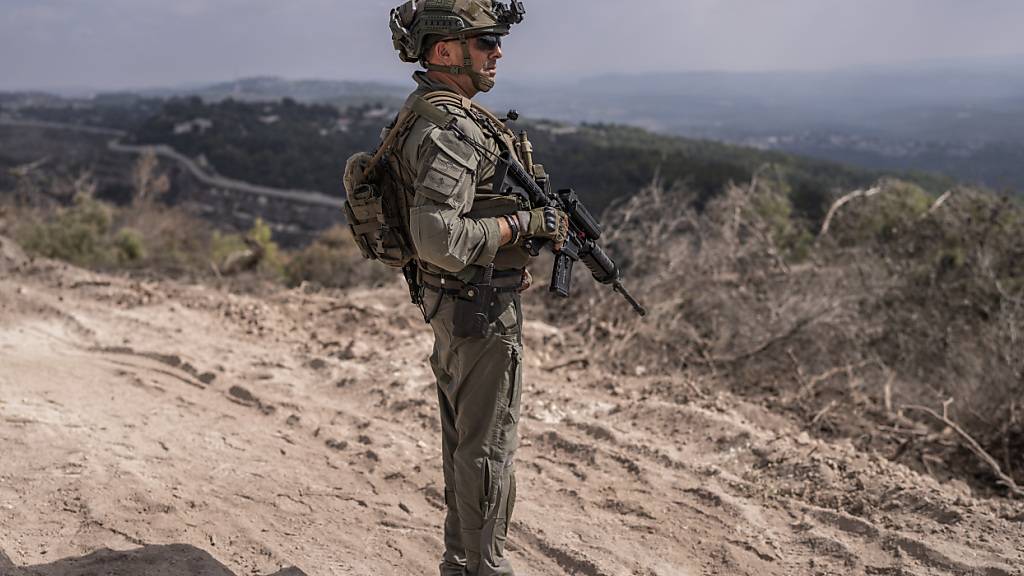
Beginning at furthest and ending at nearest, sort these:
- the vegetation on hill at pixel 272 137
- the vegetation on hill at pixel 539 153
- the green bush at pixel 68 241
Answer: the vegetation on hill at pixel 272 137 → the vegetation on hill at pixel 539 153 → the green bush at pixel 68 241

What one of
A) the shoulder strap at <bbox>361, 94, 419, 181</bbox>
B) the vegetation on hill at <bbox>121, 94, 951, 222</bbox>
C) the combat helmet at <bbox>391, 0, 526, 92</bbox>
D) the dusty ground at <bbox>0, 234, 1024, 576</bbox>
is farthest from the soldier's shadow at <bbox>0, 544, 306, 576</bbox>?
the vegetation on hill at <bbox>121, 94, 951, 222</bbox>

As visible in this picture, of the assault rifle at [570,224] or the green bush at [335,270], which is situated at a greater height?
the assault rifle at [570,224]

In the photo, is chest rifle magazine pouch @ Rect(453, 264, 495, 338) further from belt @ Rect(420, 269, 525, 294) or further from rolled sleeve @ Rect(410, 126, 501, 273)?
rolled sleeve @ Rect(410, 126, 501, 273)

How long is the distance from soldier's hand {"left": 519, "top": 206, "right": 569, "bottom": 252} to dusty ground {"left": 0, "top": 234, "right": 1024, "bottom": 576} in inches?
66.1

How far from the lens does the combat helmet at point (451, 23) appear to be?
2.67m

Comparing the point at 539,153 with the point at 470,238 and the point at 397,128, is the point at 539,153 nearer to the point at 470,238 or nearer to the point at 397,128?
the point at 397,128

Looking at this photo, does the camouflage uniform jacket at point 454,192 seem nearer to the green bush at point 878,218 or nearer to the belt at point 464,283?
the belt at point 464,283

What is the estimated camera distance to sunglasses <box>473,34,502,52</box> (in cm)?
274

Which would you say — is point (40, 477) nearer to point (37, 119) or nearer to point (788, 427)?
point (788, 427)

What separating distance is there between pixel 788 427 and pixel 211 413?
4088 mm

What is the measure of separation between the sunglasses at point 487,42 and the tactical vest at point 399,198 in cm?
19

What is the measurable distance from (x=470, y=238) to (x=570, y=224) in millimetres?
794

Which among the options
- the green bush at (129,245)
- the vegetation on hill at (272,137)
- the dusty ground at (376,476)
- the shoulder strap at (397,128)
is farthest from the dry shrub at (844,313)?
the vegetation on hill at (272,137)

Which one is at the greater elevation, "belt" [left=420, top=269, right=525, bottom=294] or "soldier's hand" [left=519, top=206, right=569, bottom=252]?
"soldier's hand" [left=519, top=206, right=569, bottom=252]
